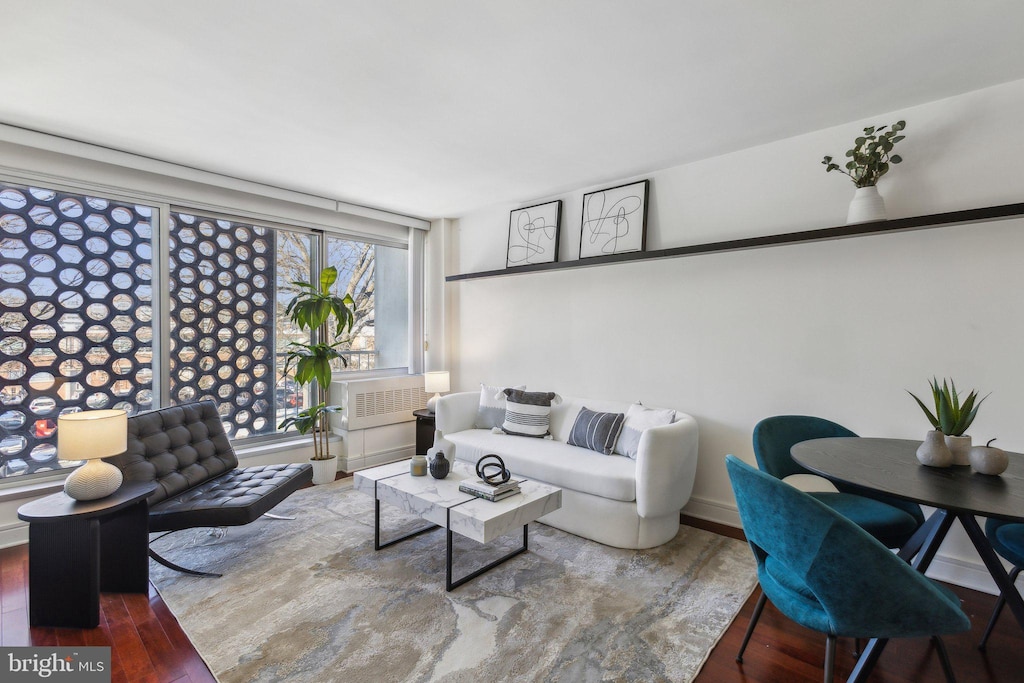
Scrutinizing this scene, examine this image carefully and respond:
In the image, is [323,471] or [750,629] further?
[323,471]

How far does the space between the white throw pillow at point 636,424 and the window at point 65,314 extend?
3492mm

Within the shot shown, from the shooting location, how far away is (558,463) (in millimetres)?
3193

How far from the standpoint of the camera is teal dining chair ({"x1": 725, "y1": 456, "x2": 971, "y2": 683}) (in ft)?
4.23

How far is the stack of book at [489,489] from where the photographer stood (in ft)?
8.33

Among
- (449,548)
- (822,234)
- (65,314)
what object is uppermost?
(822,234)

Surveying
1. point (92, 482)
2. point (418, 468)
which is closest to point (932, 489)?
point (418, 468)

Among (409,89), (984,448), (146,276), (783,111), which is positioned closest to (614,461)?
(984,448)

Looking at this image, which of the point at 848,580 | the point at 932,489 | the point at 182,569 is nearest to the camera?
the point at 848,580

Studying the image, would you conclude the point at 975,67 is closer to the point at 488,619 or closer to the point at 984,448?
the point at 984,448

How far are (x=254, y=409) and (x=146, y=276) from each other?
1.33 m

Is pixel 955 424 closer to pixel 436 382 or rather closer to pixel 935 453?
pixel 935 453

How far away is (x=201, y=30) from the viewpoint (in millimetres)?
1915

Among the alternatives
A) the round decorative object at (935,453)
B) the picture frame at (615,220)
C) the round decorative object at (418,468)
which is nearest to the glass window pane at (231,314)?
the round decorative object at (418,468)

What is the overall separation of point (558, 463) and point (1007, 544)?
2098 millimetres
